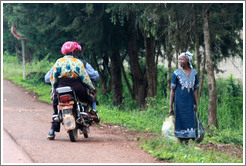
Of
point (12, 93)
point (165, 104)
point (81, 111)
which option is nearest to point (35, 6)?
point (12, 93)

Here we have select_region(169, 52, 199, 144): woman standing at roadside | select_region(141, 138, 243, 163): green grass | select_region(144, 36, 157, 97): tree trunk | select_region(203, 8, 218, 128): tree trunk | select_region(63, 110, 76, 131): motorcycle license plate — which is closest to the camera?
select_region(141, 138, 243, 163): green grass

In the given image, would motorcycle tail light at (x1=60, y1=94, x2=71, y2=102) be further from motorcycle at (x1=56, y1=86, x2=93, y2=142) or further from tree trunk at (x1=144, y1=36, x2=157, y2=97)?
tree trunk at (x1=144, y1=36, x2=157, y2=97)

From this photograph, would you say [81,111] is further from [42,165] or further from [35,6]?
[35,6]

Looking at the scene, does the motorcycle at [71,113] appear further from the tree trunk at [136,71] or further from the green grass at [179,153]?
the tree trunk at [136,71]

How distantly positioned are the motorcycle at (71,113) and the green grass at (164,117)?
45.5 inches

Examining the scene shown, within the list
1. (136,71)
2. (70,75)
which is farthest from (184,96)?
(136,71)

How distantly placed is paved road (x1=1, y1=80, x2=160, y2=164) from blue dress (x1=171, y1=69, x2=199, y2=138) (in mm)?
887

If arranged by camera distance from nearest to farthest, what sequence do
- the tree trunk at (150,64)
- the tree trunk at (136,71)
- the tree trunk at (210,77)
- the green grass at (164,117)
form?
1. the green grass at (164,117)
2. the tree trunk at (210,77)
3. the tree trunk at (150,64)
4. the tree trunk at (136,71)

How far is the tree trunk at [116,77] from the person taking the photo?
724 inches

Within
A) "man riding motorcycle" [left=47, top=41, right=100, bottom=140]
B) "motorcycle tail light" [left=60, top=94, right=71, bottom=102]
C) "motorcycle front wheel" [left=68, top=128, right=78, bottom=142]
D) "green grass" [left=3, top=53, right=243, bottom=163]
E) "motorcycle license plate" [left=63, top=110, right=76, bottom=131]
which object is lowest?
"green grass" [left=3, top=53, right=243, bottom=163]

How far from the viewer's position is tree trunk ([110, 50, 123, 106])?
60.3 feet


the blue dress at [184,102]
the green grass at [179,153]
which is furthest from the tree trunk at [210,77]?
the green grass at [179,153]

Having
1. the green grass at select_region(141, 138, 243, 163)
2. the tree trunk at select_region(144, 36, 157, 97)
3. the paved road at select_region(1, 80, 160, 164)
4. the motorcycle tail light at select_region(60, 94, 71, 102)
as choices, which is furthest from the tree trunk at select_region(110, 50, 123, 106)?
the green grass at select_region(141, 138, 243, 163)

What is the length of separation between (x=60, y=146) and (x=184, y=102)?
229 centimetres
